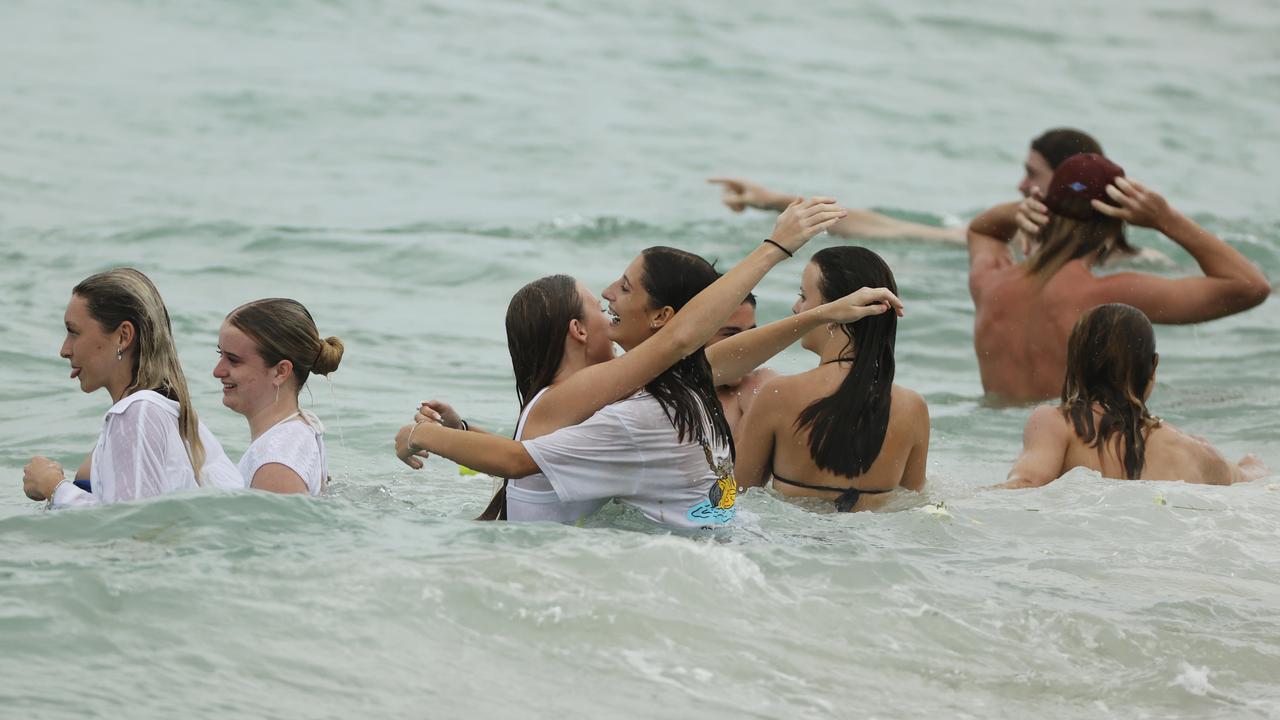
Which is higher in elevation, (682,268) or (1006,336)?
(682,268)

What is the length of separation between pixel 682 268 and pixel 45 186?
12442 millimetres

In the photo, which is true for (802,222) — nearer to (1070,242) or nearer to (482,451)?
(482,451)

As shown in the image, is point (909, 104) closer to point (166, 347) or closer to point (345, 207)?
point (345, 207)

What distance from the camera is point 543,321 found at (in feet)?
17.9

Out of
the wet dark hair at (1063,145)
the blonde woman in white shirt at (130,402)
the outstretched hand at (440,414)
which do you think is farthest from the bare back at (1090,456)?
the blonde woman in white shirt at (130,402)

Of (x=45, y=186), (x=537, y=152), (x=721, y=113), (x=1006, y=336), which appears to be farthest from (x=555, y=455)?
(x=721, y=113)

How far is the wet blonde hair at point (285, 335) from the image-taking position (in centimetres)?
554

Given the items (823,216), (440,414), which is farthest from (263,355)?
(823,216)

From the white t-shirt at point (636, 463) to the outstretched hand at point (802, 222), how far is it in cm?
71

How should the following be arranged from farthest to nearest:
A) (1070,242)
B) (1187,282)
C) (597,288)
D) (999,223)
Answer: (597,288), (999,223), (1070,242), (1187,282)

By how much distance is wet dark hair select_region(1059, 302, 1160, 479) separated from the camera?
7230 mm

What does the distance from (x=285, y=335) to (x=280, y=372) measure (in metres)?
0.13

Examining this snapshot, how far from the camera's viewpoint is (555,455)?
5289mm

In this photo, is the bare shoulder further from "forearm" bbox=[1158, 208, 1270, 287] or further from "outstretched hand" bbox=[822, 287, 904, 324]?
"forearm" bbox=[1158, 208, 1270, 287]
